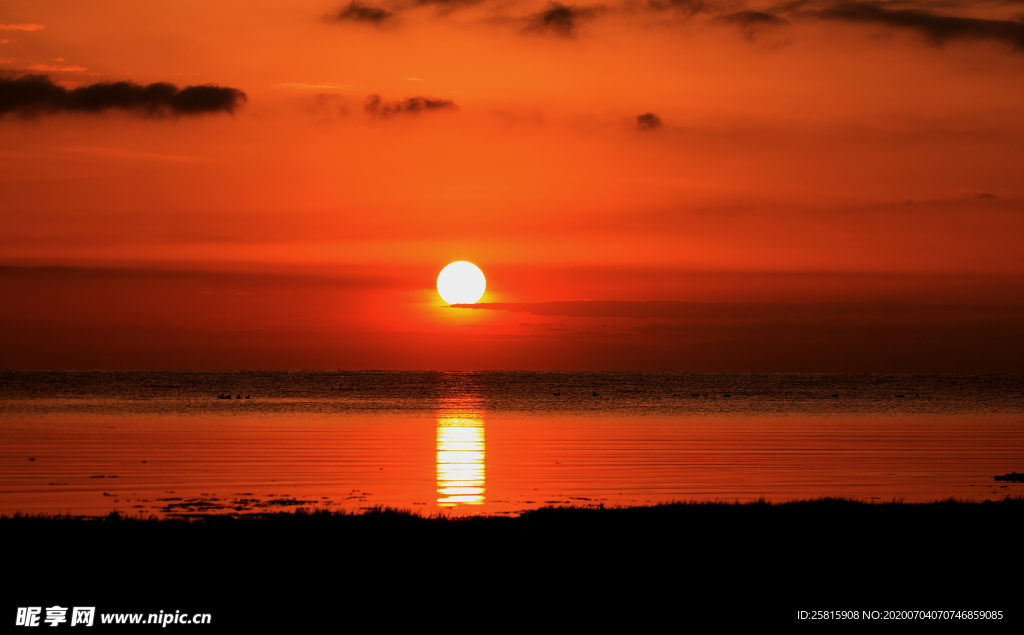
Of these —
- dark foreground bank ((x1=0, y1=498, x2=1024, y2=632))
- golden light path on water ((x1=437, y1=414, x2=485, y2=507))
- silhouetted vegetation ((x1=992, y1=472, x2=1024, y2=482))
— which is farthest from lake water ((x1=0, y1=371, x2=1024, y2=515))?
dark foreground bank ((x1=0, y1=498, x2=1024, y2=632))

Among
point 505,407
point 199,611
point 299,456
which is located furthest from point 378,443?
point 505,407

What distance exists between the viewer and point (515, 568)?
1424 centimetres

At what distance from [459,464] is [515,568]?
25.9m

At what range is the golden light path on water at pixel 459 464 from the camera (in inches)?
1156

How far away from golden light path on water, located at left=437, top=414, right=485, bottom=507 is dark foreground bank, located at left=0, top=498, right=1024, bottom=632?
10.1m

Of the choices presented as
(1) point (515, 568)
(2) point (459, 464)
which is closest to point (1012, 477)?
(2) point (459, 464)

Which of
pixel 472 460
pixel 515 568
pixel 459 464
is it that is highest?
pixel 472 460

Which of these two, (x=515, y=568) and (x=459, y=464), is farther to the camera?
(x=459, y=464)

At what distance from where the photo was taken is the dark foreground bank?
11.9 m

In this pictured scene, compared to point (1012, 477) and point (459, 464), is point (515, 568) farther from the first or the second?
point (1012, 477)

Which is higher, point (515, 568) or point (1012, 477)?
point (1012, 477)

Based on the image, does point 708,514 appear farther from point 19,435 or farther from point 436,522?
point 19,435

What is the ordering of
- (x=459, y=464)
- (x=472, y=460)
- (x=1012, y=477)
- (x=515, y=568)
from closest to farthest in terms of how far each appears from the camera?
(x=515, y=568) < (x=1012, y=477) < (x=459, y=464) < (x=472, y=460)

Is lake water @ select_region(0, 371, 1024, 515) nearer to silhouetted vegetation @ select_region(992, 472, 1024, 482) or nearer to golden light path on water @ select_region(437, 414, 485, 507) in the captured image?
golden light path on water @ select_region(437, 414, 485, 507)
